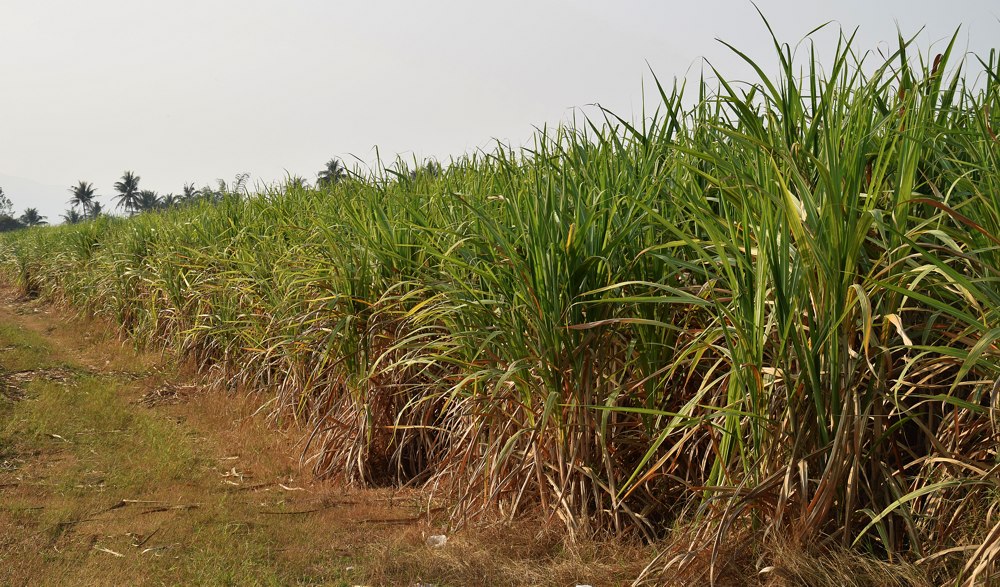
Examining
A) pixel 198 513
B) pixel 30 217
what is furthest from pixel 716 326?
pixel 30 217

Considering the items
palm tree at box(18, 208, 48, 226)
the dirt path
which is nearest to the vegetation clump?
the dirt path

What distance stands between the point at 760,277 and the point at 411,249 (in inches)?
99.9

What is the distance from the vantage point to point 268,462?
5.04 meters

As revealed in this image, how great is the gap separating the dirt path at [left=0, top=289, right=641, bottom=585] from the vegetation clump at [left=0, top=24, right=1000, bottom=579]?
248 millimetres

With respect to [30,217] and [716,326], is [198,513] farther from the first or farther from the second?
[30,217]

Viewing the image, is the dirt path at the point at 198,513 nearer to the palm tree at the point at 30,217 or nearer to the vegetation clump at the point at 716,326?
the vegetation clump at the point at 716,326

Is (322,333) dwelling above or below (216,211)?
below

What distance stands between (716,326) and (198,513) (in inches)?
113

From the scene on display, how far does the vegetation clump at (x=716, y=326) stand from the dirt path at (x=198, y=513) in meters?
0.25

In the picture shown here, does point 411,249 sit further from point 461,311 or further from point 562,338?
point 562,338

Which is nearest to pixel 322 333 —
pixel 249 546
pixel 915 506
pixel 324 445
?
pixel 324 445

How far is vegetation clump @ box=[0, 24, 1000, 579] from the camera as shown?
7.75ft

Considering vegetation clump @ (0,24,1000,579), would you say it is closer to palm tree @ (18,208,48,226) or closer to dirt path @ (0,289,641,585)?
dirt path @ (0,289,641,585)

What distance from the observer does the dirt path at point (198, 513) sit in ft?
10.5
